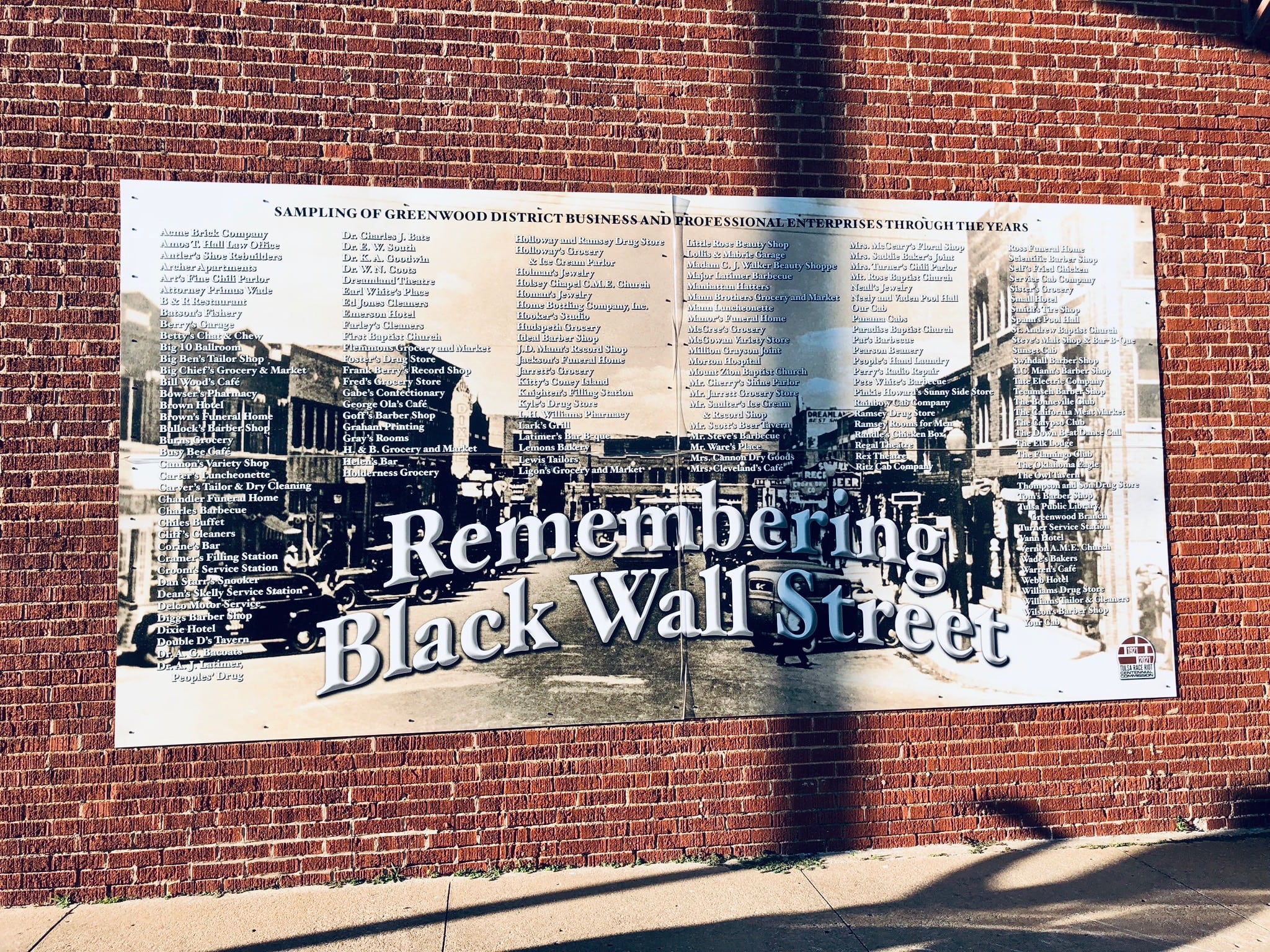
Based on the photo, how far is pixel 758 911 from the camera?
466 centimetres

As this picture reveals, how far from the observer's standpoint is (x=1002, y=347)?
5.73 meters

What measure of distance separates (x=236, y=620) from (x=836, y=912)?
3515 millimetres

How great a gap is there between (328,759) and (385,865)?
2.17 ft

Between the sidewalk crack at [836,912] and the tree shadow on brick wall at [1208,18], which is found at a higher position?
the tree shadow on brick wall at [1208,18]

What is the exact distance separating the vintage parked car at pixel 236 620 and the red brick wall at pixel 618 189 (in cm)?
21

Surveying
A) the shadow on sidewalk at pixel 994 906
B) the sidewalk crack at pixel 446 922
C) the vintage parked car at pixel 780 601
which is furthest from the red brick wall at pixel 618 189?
the vintage parked car at pixel 780 601

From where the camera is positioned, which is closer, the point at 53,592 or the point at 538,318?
the point at 53,592

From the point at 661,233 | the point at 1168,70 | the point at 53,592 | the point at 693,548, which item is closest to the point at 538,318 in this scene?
the point at 661,233

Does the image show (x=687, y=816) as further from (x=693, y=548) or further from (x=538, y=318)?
(x=538, y=318)

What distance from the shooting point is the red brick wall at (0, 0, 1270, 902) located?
5.01 m

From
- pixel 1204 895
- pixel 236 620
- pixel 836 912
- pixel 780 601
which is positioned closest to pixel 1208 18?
pixel 780 601

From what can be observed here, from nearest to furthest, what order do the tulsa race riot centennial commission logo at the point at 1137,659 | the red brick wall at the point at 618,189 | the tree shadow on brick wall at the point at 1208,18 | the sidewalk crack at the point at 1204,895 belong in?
the sidewalk crack at the point at 1204,895 → the red brick wall at the point at 618,189 → the tulsa race riot centennial commission logo at the point at 1137,659 → the tree shadow on brick wall at the point at 1208,18

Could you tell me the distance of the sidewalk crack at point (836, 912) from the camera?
4.28 meters

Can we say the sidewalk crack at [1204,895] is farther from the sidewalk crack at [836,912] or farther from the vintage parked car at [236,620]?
the vintage parked car at [236,620]
